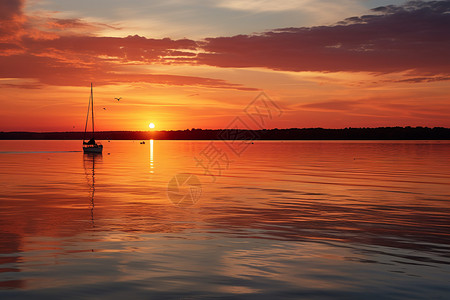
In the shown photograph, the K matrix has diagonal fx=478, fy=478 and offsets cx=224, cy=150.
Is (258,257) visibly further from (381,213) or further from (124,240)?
(381,213)

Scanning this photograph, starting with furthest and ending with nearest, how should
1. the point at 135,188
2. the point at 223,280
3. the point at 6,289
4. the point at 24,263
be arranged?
the point at 135,188 < the point at 24,263 < the point at 223,280 < the point at 6,289

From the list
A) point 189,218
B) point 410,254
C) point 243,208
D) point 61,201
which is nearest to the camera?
point 410,254

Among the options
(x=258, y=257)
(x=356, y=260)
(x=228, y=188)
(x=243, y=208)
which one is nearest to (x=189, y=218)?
(x=243, y=208)

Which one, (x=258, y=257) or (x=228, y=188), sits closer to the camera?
(x=258, y=257)

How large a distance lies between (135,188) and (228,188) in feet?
27.7

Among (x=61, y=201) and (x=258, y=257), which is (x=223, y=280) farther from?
(x=61, y=201)

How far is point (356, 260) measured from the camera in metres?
17.0

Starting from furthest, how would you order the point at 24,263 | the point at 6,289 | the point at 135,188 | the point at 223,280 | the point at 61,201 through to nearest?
the point at 135,188 → the point at 61,201 → the point at 24,263 → the point at 223,280 → the point at 6,289

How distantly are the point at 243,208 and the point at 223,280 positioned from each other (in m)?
16.1

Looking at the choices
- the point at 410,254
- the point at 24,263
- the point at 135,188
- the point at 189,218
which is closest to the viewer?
the point at 24,263

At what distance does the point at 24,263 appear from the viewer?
16.5 meters

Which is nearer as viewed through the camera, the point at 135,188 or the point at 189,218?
the point at 189,218

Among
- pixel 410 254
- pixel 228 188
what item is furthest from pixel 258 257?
pixel 228 188

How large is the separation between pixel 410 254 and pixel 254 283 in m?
7.12
